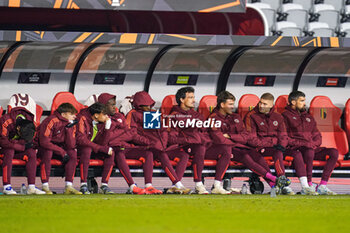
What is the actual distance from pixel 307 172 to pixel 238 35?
196 cm

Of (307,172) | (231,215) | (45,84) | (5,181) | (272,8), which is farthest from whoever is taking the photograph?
(272,8)

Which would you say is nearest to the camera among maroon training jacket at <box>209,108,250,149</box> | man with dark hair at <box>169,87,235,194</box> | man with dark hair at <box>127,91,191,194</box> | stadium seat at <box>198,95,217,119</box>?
man with dark hair at <box>127,91,191,194</box>

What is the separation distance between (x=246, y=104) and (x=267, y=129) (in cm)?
59

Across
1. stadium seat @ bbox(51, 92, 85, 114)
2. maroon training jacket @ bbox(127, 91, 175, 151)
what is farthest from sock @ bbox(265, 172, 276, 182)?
stadium seat @ bbox(51, 92, 85, 114)

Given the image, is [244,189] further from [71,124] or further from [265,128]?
[71,124]

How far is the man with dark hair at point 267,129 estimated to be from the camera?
9.13m

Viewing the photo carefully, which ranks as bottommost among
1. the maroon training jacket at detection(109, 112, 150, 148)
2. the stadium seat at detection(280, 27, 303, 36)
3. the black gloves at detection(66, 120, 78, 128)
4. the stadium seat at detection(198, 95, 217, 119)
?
the maroon training jacket at detection(109, 112, 150, 148)

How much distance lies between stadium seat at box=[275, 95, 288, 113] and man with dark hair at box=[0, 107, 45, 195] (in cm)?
344

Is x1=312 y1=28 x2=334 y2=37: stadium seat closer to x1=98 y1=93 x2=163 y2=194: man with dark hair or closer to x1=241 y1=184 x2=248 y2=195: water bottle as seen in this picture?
x1=241 y1=184 x2=248 y2=195: water bottle

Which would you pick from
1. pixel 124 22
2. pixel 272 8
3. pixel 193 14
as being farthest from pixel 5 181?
pixel 272 8

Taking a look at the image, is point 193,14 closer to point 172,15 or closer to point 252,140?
point 172,15

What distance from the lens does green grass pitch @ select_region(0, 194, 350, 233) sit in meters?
5.24

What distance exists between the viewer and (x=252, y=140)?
916 cm

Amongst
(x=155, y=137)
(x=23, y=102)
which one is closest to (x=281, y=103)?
(x=155, y=137)
